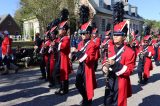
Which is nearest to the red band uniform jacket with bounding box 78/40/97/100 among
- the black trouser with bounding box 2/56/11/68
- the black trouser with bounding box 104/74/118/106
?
the black trouser with bounding box 104/74/118/106

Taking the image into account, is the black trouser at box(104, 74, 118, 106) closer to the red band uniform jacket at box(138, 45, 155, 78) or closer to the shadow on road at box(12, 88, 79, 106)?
the shadow on road at box(12, 88, 79, 106)

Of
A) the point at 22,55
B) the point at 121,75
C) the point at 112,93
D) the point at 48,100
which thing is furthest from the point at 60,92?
the point at 22,55

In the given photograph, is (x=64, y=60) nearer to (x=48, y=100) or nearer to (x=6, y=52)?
(x=48, y=100)

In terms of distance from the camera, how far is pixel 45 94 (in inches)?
407

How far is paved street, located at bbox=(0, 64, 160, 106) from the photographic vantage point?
9258 mm

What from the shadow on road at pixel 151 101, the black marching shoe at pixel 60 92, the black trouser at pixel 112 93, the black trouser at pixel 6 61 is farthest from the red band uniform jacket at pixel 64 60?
the black trouser at pixel 6 61

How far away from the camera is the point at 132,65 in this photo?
6.36m

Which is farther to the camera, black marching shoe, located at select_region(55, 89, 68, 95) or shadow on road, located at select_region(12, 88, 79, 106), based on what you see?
black marching shoe, located at select_region(55, 89, 68, 95)

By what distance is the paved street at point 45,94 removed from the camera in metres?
9.26

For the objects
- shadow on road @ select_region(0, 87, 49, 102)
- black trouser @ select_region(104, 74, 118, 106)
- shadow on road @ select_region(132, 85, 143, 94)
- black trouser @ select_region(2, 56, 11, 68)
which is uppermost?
black trouser @ select_region(2, 56, 11, 68)

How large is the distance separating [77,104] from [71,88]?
238 cm

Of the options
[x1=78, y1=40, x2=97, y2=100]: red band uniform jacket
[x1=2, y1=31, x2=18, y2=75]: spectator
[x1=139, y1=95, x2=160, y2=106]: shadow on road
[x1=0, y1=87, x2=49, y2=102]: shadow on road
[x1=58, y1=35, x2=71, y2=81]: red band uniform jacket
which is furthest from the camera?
[x1=2, y1=31, x2=18, y2=75]: spectator

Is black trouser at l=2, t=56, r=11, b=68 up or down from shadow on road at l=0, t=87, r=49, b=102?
up

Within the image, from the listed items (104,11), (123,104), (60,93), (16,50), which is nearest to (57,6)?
(16,50)
